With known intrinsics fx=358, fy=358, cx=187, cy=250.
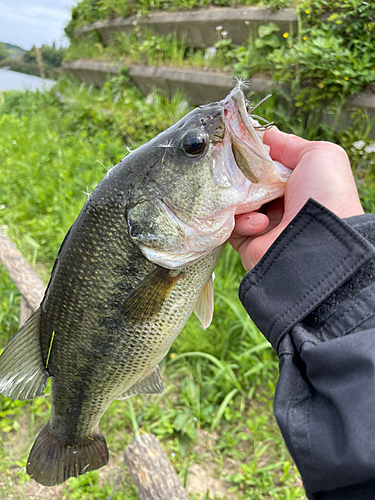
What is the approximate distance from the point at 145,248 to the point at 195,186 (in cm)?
30

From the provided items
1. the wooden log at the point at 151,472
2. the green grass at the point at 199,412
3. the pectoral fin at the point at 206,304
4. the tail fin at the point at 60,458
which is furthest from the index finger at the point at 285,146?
the wooden log at the point at 151,472

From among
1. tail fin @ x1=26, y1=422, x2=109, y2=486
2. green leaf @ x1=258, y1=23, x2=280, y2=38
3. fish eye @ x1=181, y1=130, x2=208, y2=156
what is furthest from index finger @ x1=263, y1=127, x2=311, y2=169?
green leaf @ x1=258, y1=23, x2=280, y2=38

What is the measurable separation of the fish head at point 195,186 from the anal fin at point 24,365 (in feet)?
2.08

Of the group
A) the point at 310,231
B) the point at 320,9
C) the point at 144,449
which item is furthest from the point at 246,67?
the point at 144,449

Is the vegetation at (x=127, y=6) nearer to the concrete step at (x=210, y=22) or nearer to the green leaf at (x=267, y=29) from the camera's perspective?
the concrete step at (x=210, y=22)

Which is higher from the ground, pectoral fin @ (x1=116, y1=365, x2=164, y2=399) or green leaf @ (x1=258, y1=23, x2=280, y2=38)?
green leaf @ (x1=258, y1=23, x2=280, y2=38)

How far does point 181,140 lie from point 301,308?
0.73 meters

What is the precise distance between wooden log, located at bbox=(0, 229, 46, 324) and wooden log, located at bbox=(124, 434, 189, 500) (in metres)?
1.41

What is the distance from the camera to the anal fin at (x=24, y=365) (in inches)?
59.2

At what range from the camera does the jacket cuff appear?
109cm

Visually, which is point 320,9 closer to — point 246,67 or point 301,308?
point 246,67

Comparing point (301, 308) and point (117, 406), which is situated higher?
point (301, 308)

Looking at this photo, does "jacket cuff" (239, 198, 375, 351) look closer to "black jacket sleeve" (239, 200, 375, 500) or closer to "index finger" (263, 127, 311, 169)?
"black jacket sleeve" (239, 200, 375, 500)

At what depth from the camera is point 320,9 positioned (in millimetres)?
3729
